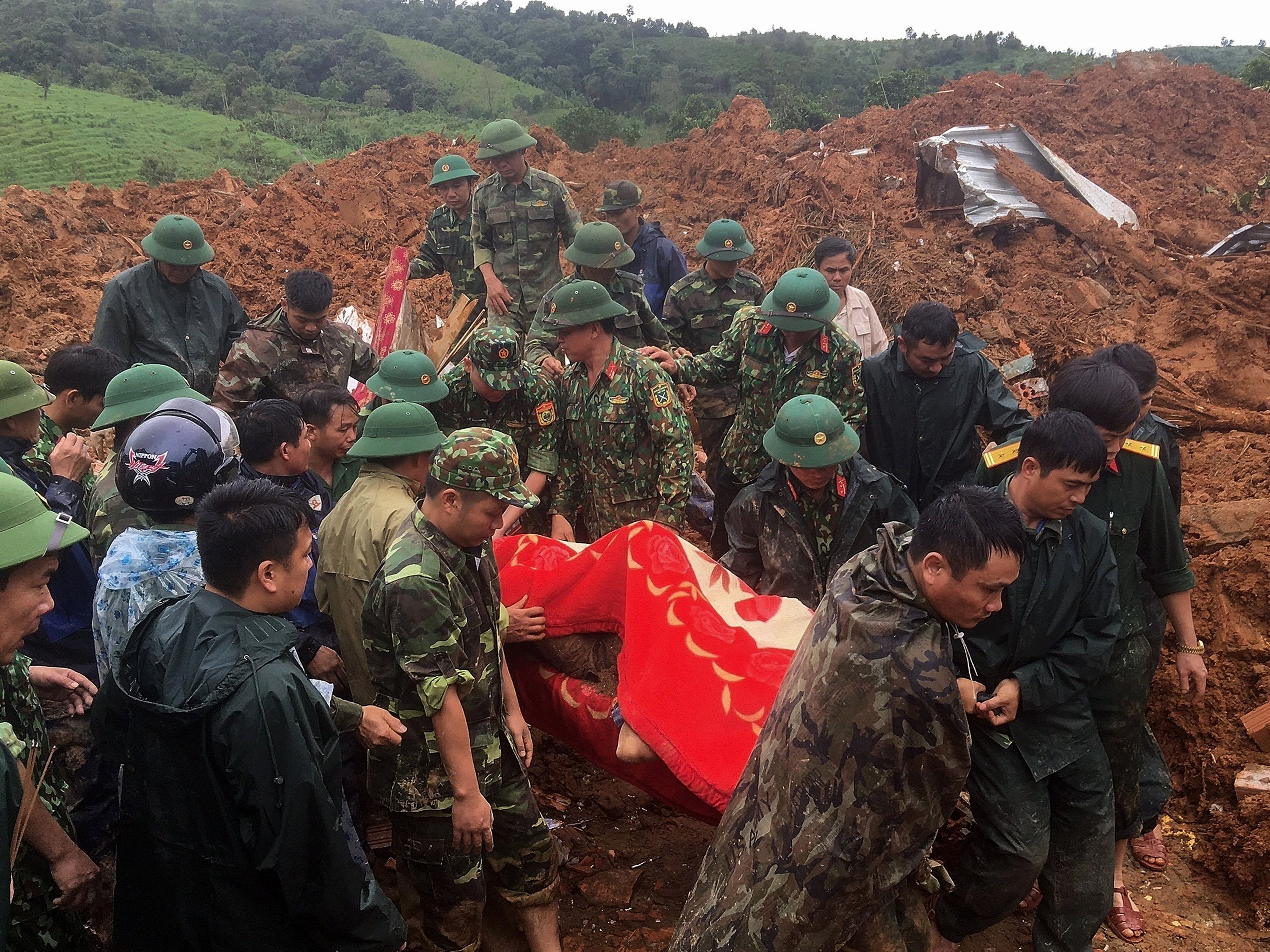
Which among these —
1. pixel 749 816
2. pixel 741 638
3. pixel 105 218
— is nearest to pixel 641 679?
pixel 741 638

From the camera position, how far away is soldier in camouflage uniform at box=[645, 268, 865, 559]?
4812mm

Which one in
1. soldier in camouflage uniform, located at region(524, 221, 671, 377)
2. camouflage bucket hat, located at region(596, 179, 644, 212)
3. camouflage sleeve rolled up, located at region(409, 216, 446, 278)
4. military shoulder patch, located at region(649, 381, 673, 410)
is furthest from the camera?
camouflage sleeve rolled up, located at region(409, 216, 446, 278)

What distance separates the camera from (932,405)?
454 centimetres

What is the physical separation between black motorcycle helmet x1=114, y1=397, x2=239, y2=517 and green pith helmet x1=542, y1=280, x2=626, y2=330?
1861 mm

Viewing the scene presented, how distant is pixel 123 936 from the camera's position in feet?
7.84

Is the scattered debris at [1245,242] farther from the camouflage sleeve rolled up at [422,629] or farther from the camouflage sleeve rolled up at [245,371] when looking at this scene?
the camouflage sleeve rolled up at [422,629]

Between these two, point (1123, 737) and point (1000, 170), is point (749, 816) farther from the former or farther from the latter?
point (1000, 170)

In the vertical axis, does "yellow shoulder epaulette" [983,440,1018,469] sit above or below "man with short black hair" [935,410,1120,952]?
above

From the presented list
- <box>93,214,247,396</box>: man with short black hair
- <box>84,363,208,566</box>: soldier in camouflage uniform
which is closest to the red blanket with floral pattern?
<box>84,363,208,566</box>: soldier in camouflage uniform

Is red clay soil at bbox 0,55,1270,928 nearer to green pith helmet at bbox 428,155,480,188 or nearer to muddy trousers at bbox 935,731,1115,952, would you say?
muddy trousers at bbox 935,731,1115,952

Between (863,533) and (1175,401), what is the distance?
446 cm

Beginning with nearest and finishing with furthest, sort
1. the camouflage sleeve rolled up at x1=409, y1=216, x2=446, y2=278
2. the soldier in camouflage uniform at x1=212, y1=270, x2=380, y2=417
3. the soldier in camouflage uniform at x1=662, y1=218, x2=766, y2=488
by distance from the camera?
the soldier in camouflage uniform at x1=212, y1=270, x2=380, y2=417, the soldier in camouflage uniform at x1=662, y1=218, x2=766, y2=488, the camouflage sleeve rolled up at x1=409, y1=216, x2=446, y2=278

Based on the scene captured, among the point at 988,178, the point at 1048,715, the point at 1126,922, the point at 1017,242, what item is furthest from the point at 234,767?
the point at 988,178

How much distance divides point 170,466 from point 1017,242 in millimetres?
9551
